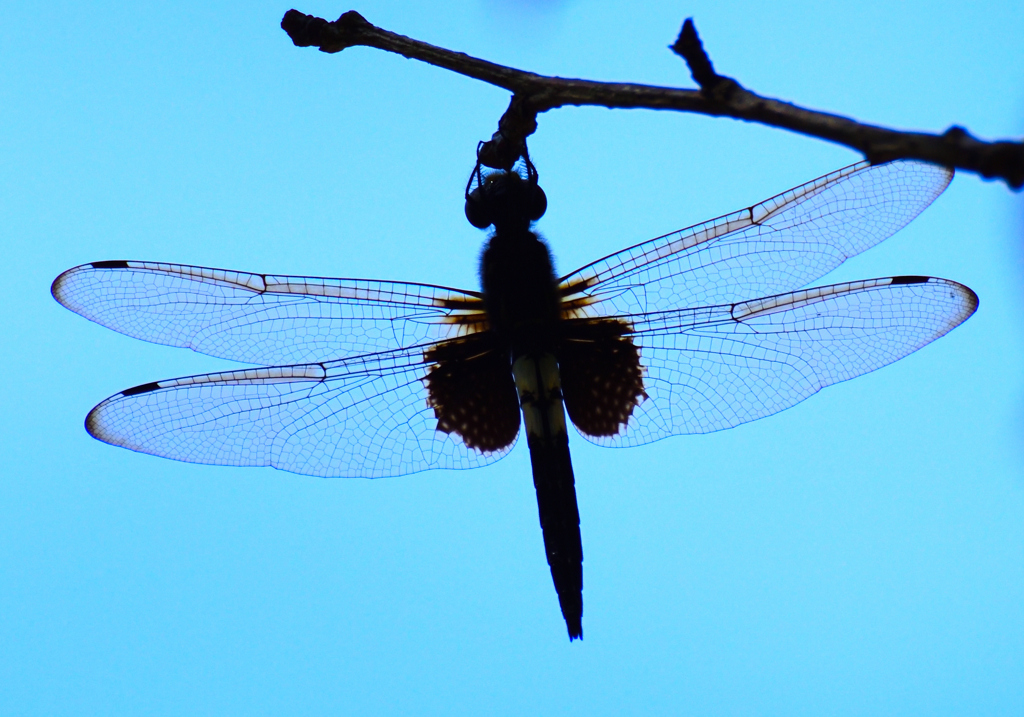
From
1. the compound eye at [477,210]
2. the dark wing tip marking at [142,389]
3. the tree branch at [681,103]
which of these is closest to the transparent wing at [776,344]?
the compound eye at [477,210]

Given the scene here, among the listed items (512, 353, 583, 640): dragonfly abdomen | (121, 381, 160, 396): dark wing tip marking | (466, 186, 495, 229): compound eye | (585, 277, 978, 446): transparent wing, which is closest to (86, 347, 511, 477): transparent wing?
(121, 381, 160, 396): dark wing tip marking

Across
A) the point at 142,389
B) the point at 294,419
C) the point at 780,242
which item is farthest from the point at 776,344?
the point at 142,389

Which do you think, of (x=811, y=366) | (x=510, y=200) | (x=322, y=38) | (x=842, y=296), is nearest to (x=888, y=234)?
(x=842, y=296)

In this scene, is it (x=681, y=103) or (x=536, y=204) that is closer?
(x=681, y=103)

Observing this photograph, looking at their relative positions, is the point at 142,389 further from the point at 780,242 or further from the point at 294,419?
the point at 780,242

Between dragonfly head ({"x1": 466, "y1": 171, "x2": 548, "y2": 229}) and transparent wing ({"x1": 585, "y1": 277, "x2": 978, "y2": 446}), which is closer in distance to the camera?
transparent wing ({"x1": 585, "y1": 277, "x2": 978, "y2": 446})

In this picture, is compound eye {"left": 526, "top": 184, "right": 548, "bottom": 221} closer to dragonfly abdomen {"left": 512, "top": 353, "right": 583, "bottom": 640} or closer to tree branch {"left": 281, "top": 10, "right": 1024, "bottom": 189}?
tree branch {"left": 281, "top": 10, "right": 1024, "bottom": 189}
